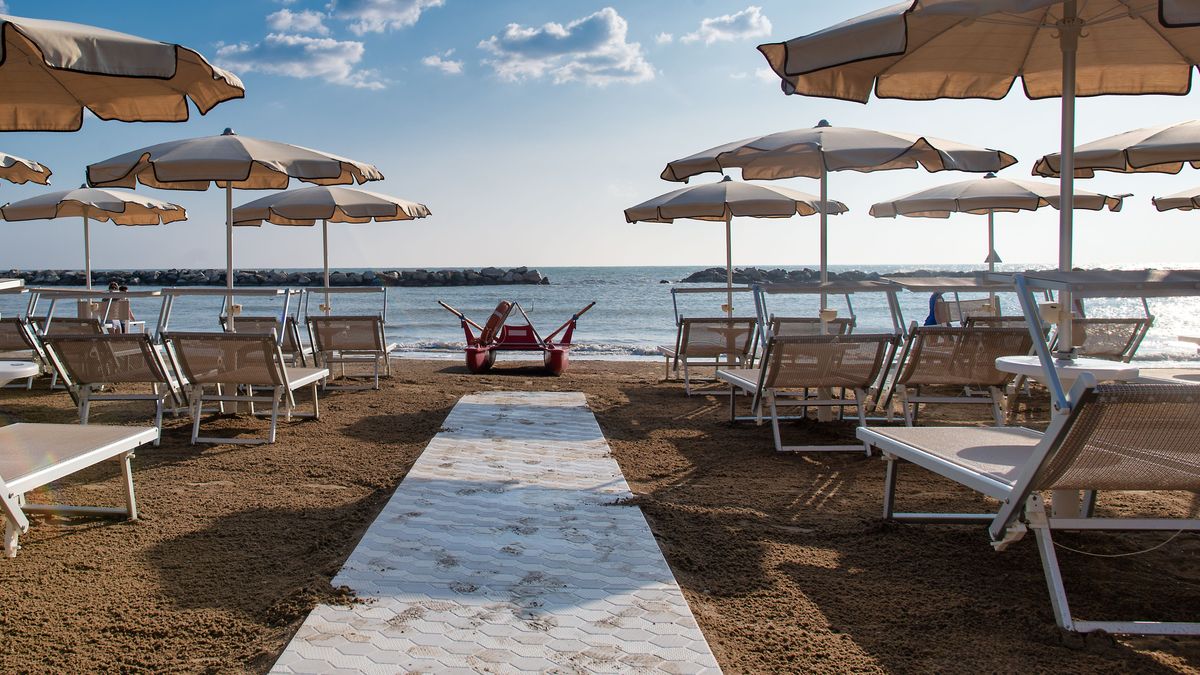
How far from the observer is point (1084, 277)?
2680 mm

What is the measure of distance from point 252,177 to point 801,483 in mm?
5443

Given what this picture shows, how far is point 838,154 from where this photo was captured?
18.9 feet

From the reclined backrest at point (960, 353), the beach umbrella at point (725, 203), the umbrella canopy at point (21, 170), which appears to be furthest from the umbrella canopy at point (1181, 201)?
the umbrella canopy at point (21, 170)

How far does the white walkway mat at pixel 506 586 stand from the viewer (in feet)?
7.07

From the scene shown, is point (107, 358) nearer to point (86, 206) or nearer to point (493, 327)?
point (493, 327)

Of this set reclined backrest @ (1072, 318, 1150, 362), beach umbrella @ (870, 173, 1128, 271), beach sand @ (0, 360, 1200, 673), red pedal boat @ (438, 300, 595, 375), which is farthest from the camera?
red pedal boat @ (438, 300, 595, 375)

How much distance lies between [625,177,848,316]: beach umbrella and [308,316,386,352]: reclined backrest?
307 centimetres

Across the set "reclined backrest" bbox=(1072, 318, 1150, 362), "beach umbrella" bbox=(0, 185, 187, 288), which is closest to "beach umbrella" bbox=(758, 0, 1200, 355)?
"reclined backrest" bbox=(1072, 318, 1150, 362)

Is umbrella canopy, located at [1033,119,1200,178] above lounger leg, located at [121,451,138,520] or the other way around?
above

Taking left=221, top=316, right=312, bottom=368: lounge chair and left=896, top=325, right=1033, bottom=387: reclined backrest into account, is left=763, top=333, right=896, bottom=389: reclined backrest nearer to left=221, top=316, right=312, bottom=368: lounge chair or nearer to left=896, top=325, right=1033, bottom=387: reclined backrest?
left=896, top=325, right=1033, bottom=387: reclined backrest

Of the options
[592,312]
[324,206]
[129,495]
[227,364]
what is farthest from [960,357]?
[592,312]

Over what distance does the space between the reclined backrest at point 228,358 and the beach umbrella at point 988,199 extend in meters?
7.65

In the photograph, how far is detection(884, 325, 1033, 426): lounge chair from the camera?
16.2 ft

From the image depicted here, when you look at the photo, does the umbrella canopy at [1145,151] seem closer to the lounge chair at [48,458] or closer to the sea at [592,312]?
the lounge chair at [48,458]
